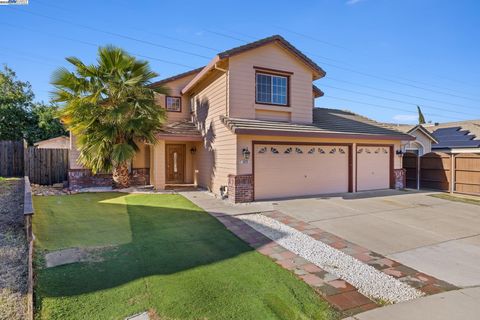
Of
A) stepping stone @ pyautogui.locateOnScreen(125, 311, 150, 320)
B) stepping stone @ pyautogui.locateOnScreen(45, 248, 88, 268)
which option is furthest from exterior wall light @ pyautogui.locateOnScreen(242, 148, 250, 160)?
stepping stone @ pyautogui.locateOnScreen(125, 311, 150, 320)

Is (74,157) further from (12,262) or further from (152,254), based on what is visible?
(152,254)

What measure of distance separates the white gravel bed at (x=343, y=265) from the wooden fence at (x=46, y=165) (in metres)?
11.6

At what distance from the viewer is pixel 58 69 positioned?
11.4m

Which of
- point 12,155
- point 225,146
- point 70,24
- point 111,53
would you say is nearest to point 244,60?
point 225,146

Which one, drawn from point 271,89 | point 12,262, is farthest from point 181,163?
point 12,262

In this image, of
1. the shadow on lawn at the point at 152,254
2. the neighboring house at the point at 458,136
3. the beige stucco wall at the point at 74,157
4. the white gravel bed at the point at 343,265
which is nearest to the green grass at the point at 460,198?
the neighboring house at the point at 458,136

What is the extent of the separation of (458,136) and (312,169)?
47.0 feet

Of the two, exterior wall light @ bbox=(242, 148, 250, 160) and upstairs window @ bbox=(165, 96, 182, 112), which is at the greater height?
upstairs window @ bbox=(165, 96, 182, 112)

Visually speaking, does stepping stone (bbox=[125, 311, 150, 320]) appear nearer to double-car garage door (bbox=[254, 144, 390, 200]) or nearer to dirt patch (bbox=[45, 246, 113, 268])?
dirt patch (bbox=[45, 246, 113, 268])

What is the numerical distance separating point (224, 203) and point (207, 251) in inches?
177

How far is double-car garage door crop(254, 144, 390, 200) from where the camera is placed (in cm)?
1069

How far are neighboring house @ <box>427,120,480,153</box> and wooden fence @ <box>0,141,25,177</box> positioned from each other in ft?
78.5

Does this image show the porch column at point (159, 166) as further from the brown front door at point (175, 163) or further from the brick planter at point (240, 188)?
the brick planter at point (240, 188)

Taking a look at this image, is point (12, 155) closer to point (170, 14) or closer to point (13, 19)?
point (13, 19)
